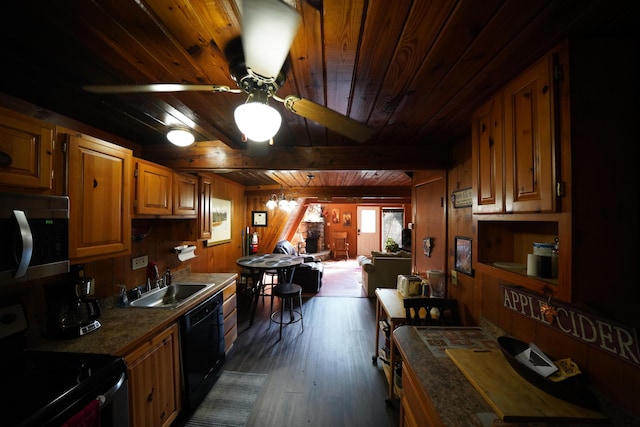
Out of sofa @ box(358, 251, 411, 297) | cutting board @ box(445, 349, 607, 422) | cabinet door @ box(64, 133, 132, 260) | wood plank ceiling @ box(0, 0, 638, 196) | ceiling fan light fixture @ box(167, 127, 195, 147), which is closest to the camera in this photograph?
wood plank ceiling @ box(0, 0, 638, 196)

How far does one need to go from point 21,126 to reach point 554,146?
7.80 ft

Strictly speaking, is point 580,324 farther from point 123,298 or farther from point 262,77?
point 123,298

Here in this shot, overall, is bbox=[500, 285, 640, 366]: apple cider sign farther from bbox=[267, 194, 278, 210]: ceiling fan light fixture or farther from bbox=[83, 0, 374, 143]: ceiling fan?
bbox=[267, 194, 278, 210]: ceiling fan light fixture

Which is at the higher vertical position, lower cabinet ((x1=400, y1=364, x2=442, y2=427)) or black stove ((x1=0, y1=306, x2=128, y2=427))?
black stove ((x1=0, y1=306, x2=128, y2=427))

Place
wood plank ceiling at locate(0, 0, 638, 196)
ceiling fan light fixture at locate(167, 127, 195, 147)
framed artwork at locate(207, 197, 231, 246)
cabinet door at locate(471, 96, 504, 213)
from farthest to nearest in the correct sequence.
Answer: framed artwork at locate(207, 197, 231, 246) < ceiling fan light fixture at locate(167, 127, 195, 147) < cabinet door at locate(471, 96, 504, 213) < wood plank ceiling at locate(0, 0, 638, 196)

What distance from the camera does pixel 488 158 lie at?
1.30m

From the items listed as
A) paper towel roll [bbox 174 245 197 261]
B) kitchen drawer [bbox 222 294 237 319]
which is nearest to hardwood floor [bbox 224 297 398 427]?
kitchen drawer [bbox 222 294 237 319]

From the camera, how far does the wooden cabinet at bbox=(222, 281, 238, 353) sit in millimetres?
2545

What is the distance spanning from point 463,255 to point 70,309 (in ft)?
9.39

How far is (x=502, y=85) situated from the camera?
1.19m

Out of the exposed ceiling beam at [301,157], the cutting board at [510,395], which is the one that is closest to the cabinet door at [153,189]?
the exposed ceiling beam at [301,157]

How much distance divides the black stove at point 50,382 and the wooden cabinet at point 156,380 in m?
0.19

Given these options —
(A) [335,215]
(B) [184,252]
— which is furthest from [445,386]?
(A) [335,215]

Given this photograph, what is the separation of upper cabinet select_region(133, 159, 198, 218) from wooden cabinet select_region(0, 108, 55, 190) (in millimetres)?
605
